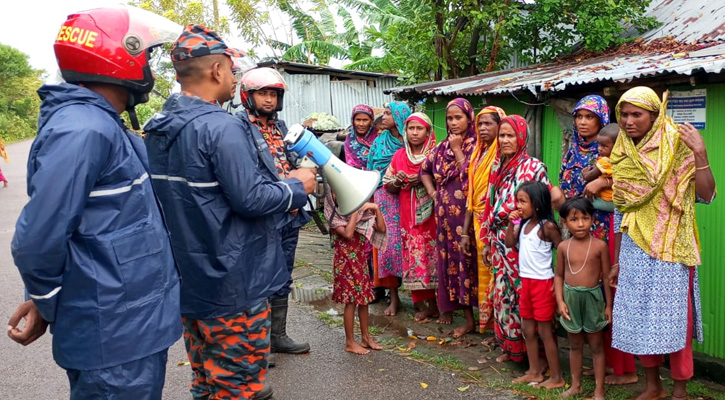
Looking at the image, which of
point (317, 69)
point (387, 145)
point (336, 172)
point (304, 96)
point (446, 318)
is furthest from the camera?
point (304, 96)

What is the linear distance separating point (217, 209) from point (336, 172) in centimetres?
79

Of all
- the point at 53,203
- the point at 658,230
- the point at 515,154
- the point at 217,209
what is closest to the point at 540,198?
the point at 515,154

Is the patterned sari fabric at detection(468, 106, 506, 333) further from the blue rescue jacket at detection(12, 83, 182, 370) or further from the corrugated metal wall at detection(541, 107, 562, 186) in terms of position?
the blue rescue jacket at detection(12, 83, 182, 370)

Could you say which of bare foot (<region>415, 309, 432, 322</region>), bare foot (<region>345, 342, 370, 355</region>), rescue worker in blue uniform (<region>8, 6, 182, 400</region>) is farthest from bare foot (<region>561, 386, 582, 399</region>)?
rescue worker in blue uniform (<region>8, 6, 182, 400</region>)

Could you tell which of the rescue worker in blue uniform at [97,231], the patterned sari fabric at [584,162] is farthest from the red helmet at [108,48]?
the patterned sari fabric at [584,162]

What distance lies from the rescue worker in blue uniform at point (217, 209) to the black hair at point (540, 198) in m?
1.67

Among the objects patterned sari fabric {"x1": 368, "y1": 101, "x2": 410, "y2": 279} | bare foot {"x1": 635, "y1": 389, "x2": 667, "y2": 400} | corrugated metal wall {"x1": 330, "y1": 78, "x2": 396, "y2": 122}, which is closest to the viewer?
bare foot {"x1": 635, "y1": 389, "x2": 667, "y2": 400}

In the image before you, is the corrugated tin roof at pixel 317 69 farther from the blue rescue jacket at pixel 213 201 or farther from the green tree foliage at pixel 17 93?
the green tree foliage at pixel 17 93

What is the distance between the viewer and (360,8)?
16984mm

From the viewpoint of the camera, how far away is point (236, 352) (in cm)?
293

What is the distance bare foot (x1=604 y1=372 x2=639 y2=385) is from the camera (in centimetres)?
398

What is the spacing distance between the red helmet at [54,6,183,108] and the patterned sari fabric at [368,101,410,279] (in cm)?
346

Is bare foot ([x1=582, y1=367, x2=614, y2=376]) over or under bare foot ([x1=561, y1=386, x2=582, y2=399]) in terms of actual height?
under

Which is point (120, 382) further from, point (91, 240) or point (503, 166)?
point (503, 166)
